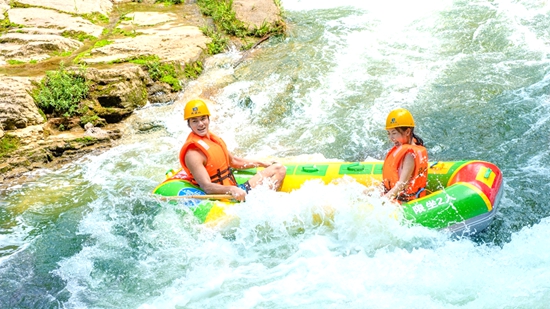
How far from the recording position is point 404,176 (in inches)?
215

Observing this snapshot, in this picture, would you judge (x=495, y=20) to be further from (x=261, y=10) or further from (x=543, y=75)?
(x=261, y=10)

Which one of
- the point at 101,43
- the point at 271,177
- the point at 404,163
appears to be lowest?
the point at 271,177

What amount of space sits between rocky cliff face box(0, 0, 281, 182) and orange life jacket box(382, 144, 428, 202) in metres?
4.60

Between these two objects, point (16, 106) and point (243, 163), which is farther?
point (16, 106)

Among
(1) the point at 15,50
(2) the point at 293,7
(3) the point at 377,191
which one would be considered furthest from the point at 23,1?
(3) the point at 377,191

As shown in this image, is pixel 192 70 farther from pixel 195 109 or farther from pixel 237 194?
pixel 237 194

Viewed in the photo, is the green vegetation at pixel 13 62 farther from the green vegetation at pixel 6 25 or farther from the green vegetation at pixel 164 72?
the green vegetation at pixel 164 72

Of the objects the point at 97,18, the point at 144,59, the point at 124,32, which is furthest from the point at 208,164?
the point at 97,18

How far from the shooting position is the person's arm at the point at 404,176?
543 cm

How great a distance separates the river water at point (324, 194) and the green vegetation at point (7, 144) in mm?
702

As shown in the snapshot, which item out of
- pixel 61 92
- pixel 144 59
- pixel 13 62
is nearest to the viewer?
pixel 61 92

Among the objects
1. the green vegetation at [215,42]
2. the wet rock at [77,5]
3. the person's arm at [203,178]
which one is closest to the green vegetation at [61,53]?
the wet rock at [77,5]

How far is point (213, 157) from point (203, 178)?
0.25 m

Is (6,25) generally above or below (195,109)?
above
